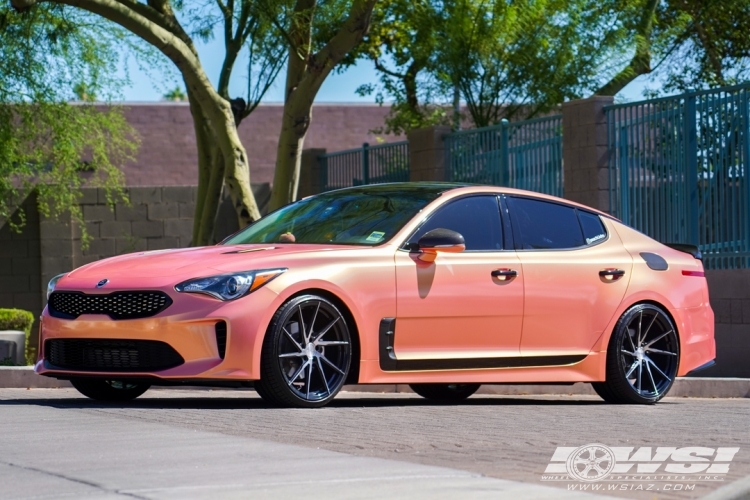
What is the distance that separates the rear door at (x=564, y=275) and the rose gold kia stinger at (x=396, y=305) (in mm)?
13

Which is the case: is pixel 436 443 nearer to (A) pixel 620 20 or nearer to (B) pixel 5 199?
(B) pixel 5 199

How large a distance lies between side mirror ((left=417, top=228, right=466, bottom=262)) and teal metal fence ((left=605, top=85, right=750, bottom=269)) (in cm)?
536

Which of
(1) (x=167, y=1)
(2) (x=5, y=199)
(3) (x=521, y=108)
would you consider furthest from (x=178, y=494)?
(3) (x=521, y=108)

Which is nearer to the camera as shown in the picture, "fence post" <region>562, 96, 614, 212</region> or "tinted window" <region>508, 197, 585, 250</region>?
"tinted window" <region>508, 197, 585, 250</region>

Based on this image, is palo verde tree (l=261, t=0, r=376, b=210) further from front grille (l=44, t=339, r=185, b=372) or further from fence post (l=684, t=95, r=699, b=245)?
front grille (l=44, t=339, r=185, b=372)

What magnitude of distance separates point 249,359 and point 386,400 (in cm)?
232

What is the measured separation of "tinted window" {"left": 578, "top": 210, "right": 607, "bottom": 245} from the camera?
1005cm

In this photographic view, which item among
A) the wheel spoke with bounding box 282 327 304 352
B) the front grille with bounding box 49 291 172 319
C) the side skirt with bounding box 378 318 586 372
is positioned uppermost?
the front grille with bounding box 49 291 172 319

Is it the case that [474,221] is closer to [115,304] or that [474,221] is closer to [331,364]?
[331,364]

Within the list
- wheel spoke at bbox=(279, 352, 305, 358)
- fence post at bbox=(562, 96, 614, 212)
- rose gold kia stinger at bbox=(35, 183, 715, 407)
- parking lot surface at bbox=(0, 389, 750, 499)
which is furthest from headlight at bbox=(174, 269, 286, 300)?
fence post at bbox=(562, 96, 614, 212)

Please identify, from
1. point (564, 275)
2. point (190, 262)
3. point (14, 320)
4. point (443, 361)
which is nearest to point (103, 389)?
point (190, 262)

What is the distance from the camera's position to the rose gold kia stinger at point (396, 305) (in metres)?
8.18

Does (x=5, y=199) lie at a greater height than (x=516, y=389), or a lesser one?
greater

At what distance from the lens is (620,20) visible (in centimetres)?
2258
